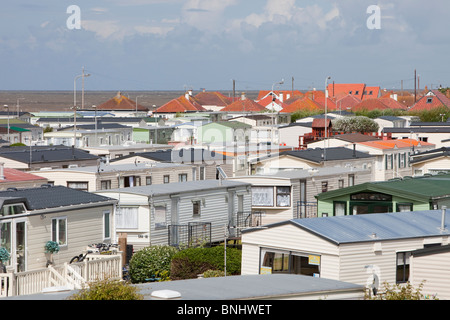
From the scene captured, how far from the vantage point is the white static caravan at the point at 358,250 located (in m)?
16.5

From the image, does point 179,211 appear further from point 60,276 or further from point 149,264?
point 60,276

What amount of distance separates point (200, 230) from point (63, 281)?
33.5ft

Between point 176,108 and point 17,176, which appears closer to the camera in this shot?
point 17,176

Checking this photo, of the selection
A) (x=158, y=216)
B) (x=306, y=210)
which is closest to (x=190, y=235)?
(x=158, y=216)

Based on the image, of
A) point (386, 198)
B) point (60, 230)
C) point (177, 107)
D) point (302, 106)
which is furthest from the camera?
point (177, 107)

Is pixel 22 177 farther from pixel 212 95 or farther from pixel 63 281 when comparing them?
pixel 212 95

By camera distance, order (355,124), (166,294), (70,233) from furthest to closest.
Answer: (355,124) → (70,233) → (166,294)

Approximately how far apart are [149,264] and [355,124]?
165 ft

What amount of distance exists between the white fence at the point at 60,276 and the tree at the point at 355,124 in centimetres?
5180

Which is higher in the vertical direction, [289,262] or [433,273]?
[433,273]

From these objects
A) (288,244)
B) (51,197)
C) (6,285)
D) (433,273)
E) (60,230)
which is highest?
(51,197)

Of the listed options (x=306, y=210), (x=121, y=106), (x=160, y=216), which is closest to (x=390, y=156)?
(x=306, y=210)

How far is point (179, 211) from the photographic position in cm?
2827

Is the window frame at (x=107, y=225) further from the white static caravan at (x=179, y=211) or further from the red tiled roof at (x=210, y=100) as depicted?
the red tiled roof at (x=210, y=100)
